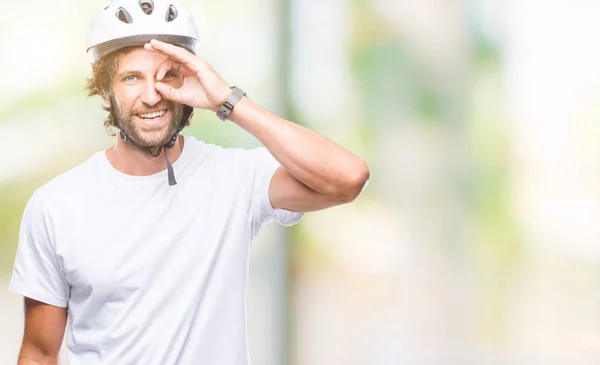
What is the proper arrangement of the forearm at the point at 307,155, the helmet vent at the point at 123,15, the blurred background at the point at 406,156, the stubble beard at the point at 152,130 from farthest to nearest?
the blurred background at the point at 406,156 → the helmet vent at the point at 123,15 → the stubble beard at the point at 152,130 → the forearm at the point at 307,155

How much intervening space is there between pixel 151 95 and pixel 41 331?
0.60 m

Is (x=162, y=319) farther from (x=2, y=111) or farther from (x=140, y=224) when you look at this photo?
(x=2, y=111)

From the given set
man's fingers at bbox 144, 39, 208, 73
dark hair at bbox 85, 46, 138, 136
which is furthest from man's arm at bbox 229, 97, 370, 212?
dark hair at bbox 85, 46, 138, 136

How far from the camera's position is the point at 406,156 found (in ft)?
10.7

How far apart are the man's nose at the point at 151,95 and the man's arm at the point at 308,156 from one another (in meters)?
0.19

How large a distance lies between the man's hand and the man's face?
0.02m

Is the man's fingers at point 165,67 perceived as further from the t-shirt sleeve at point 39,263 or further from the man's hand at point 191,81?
the t-shirt sleeve at point 39,263

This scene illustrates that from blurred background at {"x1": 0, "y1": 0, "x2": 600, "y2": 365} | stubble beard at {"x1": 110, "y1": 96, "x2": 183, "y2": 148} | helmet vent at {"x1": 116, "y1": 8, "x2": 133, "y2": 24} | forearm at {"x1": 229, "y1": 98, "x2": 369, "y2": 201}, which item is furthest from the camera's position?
blurred background at {"x1": 0, "y1": 0, "x2": 600, "y2": 365}

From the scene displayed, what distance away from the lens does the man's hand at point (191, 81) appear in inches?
70.6

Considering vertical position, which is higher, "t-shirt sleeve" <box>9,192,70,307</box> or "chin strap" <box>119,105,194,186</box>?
"chin strap" <box>119,105,194,186</box>

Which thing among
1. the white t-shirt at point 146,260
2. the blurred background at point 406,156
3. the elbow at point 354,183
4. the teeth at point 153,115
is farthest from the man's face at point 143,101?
the blurred background at point 406,156

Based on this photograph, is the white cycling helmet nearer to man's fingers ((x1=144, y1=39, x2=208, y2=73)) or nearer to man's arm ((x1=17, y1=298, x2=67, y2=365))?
man's fingers ((x1=144, y1=39, x2=208, y2=73))

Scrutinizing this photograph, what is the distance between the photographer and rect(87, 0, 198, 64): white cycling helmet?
195cm

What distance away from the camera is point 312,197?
1826mm
